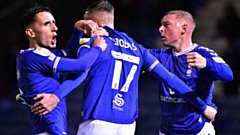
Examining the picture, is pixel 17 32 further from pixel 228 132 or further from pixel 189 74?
pixel 189 74

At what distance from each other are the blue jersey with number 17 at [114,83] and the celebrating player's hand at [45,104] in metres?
0.33

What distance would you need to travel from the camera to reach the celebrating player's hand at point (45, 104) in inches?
173

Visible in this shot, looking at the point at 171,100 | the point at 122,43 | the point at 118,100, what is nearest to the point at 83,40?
the point at 122,43

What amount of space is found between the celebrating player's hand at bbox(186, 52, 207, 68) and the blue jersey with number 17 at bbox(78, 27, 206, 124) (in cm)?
45

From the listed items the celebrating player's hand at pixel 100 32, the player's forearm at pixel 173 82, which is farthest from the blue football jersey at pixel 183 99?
the celebrating player's hand at pixel 100 32

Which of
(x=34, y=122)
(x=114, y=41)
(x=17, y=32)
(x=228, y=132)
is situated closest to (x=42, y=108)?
(x=34, y=122)

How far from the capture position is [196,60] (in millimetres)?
4961

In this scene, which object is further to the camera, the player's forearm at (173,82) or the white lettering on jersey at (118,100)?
the player's forearm at (173,82)

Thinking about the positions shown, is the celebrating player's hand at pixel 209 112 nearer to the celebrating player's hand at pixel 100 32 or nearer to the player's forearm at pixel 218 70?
the player's forearm at pixel 218 70

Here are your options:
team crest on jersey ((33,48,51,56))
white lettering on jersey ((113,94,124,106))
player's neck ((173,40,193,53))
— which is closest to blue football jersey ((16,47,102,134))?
team crest on jersey ((33,48,51,56))

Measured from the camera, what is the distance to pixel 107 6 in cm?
485

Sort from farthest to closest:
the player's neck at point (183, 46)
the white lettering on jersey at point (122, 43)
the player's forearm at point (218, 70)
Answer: the player's neck at point (183, 46), the player's forearm at point (218, 70), the white lettering on jersey at point (122, 43)

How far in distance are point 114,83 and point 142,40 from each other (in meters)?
5.53

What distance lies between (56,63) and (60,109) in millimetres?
373
